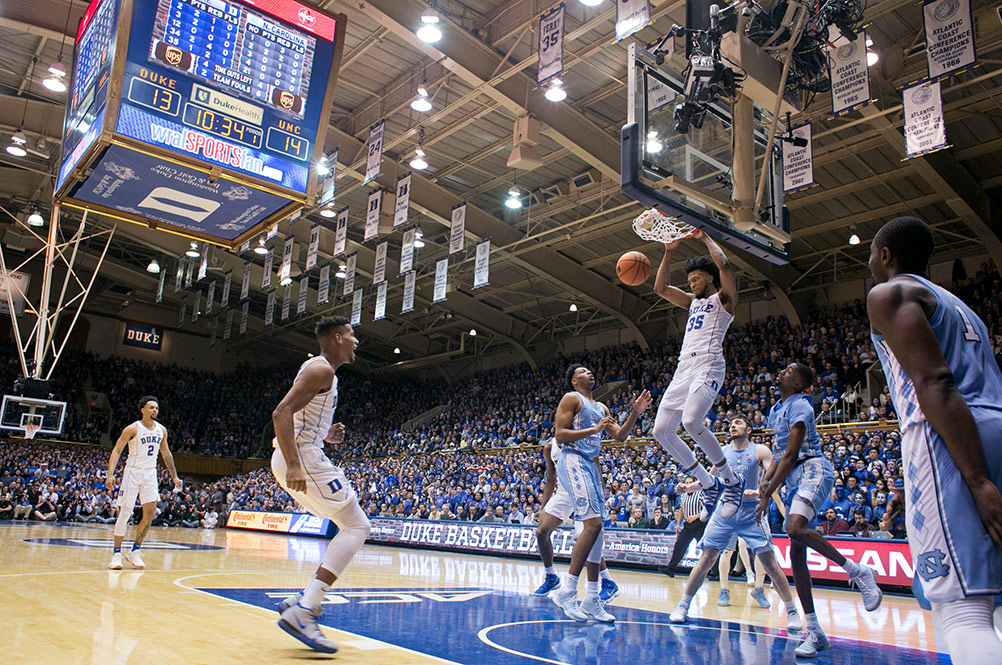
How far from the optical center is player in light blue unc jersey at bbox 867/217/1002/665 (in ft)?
6.56

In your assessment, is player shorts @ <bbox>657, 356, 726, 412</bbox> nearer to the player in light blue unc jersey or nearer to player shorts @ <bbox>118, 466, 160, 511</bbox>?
the player in light blue unc jersey

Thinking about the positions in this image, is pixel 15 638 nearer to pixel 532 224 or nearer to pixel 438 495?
pixel 438 495

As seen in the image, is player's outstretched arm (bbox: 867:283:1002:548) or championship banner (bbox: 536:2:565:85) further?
championship banner (bbox: 536:2:565:85)

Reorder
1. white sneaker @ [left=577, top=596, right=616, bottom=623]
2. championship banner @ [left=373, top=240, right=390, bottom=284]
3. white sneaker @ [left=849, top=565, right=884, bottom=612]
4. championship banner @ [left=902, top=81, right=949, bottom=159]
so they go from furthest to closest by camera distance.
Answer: championship banner @ [left=373, top=240, right=390, bottom=284] < championship banner @ [left=902, top=81, right=949, bottom=159] < white sneaker @ [left=577, top=596, right=616, bottom=623] < white sneaker @ [left=849, top=565, right=884, bottom=612]

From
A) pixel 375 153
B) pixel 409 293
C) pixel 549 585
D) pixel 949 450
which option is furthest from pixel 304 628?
pixel 409 293

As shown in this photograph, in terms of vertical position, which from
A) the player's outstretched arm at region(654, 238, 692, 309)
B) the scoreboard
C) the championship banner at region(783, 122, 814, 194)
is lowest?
the player's outstretched arm at region(654, 238, 692, 309)

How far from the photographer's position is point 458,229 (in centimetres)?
1927

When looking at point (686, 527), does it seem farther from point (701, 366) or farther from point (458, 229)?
point (458, 229)

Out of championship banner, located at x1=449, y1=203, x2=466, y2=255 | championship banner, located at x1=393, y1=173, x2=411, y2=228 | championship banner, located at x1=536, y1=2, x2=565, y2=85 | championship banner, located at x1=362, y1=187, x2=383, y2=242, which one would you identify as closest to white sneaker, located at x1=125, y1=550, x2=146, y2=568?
championship banner, located at x1=536, y1=2, x2=565, y2=85

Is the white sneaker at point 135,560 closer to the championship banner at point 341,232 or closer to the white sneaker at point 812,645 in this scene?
the white sneaker at point 812,645

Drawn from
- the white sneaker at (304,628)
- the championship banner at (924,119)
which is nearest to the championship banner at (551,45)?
the championship banner at (924,119)

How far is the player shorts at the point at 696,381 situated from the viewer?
5.94 metres

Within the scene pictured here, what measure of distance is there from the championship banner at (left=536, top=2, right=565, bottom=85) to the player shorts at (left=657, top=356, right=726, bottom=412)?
7.41 metres

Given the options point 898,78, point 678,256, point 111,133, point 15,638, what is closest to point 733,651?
point 15,638
